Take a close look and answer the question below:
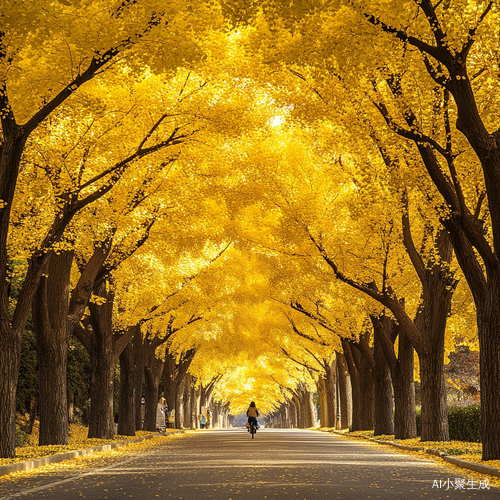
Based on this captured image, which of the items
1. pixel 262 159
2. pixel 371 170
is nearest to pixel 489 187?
pixel 371 170

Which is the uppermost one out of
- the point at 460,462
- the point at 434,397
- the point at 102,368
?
the point at 102,368

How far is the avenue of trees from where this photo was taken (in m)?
11.6

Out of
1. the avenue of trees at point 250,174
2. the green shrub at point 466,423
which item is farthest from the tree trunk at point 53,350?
the green shrub at point 466,423

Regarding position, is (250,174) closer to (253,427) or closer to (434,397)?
(434,397)

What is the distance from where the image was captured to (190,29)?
471 inches

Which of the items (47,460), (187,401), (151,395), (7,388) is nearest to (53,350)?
(7,388)

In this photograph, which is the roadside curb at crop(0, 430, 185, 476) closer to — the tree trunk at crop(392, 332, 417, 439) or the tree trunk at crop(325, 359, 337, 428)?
the tree trunk at crop(392, 332, 417, 439)

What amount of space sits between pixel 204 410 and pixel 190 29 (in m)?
59.5

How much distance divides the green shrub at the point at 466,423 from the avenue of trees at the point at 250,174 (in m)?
1.75

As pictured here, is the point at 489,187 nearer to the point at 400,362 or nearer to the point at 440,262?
the point at 440,262

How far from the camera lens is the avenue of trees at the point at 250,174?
11609 millimetres

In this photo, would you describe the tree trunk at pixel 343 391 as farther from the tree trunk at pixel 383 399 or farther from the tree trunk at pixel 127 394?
the tree trunk at pixel 127 394

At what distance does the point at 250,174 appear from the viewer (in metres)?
22.2

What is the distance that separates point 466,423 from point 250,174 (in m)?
10.6
